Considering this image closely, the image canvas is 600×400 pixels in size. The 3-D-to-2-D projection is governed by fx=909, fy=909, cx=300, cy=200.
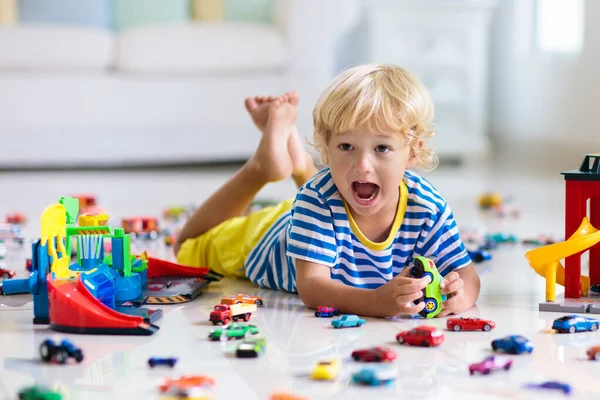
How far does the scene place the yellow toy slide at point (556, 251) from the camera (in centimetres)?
132

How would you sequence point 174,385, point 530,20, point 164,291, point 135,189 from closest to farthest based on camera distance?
point 174,385 → point 164,291 → point 135,189 → point 530,20

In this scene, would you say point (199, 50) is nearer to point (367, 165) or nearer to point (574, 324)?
point (367, 165)

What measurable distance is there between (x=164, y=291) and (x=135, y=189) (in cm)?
157

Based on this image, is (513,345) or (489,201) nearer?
(513,345)

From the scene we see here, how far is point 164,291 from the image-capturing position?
56.9 inches

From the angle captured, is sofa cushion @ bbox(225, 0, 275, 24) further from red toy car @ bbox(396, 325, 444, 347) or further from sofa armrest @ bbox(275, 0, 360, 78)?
red toy car @ bbox(396, 325, 444, 347)

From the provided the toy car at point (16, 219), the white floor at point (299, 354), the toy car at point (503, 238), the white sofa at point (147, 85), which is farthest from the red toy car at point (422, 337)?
the white sofa at point (147, 85)

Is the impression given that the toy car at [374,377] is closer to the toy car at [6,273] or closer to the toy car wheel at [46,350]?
the toy car wheel at [46,350]

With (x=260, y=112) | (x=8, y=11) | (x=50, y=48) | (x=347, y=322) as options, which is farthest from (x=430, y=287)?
(x=8, y=11)

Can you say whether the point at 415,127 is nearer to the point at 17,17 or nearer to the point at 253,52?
the point at 253,52

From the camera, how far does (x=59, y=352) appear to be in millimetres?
1053

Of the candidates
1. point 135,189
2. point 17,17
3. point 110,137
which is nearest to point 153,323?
point 135,189

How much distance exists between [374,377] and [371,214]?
414mm

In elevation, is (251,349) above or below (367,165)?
below
